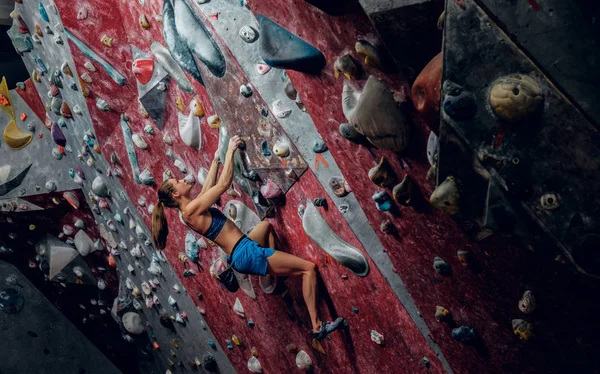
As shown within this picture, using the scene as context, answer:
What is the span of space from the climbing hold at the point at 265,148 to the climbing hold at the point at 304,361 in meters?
1.20

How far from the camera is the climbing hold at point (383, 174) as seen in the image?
2.02 m

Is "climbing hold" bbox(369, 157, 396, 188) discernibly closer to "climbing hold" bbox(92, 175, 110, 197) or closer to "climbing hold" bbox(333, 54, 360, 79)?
"climbing hold" bbox(333, 54, 360, 79)

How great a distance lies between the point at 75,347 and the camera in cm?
519

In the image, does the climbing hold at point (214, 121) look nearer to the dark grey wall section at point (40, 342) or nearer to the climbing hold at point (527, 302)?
the climbing hold at point (527, 302)

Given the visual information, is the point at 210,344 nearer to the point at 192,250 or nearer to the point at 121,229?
the point at 192,250

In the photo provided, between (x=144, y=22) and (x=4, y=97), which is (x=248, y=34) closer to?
(x=144, y=22)

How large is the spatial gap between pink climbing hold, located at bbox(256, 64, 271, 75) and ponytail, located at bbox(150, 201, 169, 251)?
1.16m

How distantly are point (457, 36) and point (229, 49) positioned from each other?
137 centimetres

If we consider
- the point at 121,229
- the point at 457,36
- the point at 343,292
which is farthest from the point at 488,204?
the point at 121,229

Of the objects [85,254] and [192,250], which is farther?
[85,254]

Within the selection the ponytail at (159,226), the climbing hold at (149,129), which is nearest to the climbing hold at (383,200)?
the ponytail at (159,226)

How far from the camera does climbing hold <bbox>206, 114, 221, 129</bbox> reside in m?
2.80

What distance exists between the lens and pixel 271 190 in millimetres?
2678

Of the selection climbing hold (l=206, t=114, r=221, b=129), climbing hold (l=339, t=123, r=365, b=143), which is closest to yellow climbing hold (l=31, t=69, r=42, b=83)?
climbing hold (l=206, t=114, r=221, b=129)
